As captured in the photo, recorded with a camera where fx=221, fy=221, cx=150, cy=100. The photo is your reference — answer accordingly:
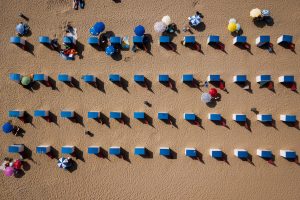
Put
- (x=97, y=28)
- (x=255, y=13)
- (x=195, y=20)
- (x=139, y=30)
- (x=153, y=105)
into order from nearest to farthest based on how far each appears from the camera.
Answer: (x=255, y=13) → (x=139, y=30) → (x=97, y=28) → (x=195, y=20) → (x=153, y=105)

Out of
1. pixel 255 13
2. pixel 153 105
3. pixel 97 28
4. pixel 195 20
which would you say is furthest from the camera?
pixel 153 105

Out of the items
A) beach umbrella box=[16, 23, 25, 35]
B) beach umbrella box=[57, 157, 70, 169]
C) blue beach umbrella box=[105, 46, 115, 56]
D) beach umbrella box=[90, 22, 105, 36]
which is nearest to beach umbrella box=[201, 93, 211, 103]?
blue beach umbrella box=[105, 46, 115, 56]

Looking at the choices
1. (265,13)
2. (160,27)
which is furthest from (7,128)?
(265,13)

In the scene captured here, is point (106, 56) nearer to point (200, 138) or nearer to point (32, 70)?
point (32, 70)

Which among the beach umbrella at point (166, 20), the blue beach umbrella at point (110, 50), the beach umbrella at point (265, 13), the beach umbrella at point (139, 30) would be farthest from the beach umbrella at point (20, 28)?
the beach umbrella at point (265, 13)

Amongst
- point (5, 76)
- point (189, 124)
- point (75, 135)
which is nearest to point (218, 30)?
point (189, 124)

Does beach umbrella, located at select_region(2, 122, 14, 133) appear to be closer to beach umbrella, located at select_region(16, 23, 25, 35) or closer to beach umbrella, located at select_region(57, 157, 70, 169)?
beach umbrella, located at select_region(57, 157, 70, 169)

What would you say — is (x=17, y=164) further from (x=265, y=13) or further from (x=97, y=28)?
(x=265, y=13)
